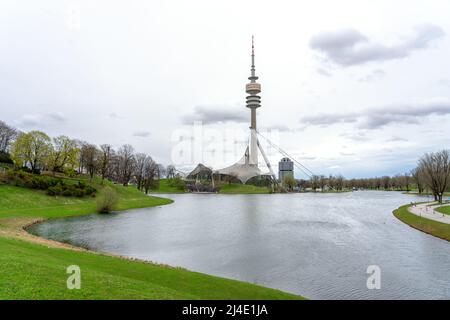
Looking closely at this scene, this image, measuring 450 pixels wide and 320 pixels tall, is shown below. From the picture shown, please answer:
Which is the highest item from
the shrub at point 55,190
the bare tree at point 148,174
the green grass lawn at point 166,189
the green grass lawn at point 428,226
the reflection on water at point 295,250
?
the bare tree at point 148,174

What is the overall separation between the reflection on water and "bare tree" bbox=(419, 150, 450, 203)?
33701 millimetres

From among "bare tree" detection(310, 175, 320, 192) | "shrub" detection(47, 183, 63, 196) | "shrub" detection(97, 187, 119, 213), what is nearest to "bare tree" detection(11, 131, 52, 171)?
"shrub" detection(47, 183, 63, 196)

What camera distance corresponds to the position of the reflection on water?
1780 cm

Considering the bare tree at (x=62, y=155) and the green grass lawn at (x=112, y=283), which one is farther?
the bare tree at (x=62, y=155)

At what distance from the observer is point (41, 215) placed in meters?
44.9

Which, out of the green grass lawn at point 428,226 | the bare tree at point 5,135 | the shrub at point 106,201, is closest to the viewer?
the green grass lawn at point 428,226

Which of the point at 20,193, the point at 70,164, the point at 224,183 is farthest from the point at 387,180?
the point at 20,193

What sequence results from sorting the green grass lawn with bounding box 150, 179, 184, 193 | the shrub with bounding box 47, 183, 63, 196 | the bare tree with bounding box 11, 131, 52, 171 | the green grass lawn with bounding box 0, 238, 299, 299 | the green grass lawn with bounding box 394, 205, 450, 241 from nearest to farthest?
the green grass lawn with bounding box 0, 238, 299, 299
the green grass lawn with bounding box 394, 205, 450, 241
the shrub with bounding box 47, 183, 63, 196
the bare tree with bounding box 11, 131, 52, 171
the green grass lawn with bounding box 150, 179, 184, 193

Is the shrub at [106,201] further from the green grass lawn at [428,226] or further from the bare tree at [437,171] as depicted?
the bare tree at [437,171]

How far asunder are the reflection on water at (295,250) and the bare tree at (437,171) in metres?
33.7

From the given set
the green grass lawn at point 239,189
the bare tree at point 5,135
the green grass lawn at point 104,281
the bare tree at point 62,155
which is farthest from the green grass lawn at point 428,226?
the green grass lawn at point 239,189

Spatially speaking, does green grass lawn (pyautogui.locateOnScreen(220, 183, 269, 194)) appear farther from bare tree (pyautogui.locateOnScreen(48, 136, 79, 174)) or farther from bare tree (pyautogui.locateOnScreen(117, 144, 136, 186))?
bare tree (pyautogui.locateOnScreen(48, 136, 79, 174))

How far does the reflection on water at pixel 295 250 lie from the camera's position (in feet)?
58.4
